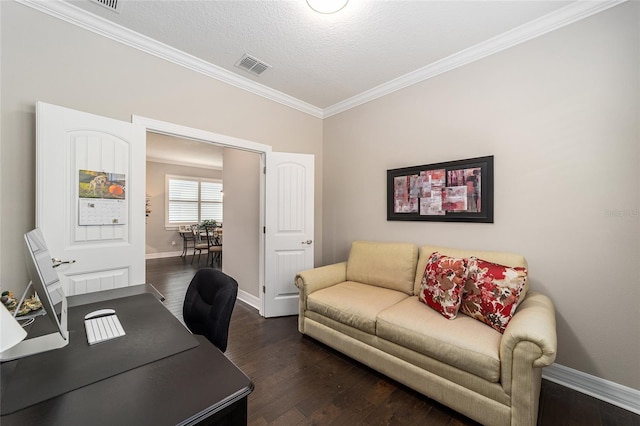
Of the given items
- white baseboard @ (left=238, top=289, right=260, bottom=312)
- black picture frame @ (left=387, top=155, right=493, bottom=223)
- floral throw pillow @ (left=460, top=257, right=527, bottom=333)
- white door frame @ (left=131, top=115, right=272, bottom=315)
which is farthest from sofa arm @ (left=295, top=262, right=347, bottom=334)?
floral throw pillow @ (left=460, top=257, right=527, bottom=333)

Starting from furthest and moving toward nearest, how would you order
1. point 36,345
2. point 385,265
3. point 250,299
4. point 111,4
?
1. point 250,299
2. point 385,265
3. point 111,4
4. point 36,345

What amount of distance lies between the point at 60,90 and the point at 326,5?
6.94ft

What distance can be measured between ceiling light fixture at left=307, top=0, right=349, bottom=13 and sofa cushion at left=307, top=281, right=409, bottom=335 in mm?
2334

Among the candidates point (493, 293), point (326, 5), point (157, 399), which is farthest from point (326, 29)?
point (157, 399)

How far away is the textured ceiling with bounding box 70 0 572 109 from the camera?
195 cm

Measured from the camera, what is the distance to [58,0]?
6.23 ft

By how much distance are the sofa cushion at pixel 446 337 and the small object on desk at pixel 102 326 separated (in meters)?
1.67

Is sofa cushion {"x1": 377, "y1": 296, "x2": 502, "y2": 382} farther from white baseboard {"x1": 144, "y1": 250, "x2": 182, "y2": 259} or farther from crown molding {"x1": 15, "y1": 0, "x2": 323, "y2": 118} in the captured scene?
white baseboard {"x1": 144, "y1": 250, "x2": 182, "y2": 259}

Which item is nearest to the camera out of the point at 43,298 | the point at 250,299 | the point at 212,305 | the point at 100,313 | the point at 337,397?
the point at 43,298

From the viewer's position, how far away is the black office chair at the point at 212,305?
1395 mm

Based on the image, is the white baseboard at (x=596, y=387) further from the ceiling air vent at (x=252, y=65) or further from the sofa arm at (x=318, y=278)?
the ceiling air vent at (x=252, y=65)

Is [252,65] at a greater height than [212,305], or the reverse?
[252,65]

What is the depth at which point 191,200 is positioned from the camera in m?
7.96

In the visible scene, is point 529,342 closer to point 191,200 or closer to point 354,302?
point 354,302
